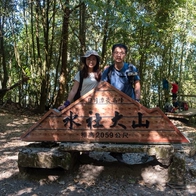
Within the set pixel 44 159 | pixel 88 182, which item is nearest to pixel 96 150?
pixel 88 182

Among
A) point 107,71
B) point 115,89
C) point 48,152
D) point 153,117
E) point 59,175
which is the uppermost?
point 107,71

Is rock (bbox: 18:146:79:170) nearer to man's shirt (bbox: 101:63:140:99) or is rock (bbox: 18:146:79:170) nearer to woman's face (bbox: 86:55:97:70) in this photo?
man's shirt (bbox: 101:63:140:99)

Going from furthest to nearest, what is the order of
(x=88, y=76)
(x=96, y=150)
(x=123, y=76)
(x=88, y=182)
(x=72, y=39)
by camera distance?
(x=72, y=39)
(x=88, y=76)
(x=123, y=76)
(x=88, y=182)
(x=96, y=150)

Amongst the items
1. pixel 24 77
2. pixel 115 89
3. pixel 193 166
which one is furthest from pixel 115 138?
pixel 24 77

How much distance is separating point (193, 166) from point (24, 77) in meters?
8.34

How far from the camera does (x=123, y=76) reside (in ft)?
11.4

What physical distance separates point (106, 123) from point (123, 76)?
68 centimetres

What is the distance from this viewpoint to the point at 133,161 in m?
3.97

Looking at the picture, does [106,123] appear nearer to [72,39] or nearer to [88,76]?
[88,76]

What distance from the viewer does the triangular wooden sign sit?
320 centimetres

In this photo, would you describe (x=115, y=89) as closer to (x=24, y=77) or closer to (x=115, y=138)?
(x=115, y=138)

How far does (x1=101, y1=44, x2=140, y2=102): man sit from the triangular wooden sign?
23 centimetres

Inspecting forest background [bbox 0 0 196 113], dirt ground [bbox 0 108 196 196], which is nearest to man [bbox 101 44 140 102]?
dirt ground [bbox 0 108 196 196]

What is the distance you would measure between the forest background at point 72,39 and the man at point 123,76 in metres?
1.26
